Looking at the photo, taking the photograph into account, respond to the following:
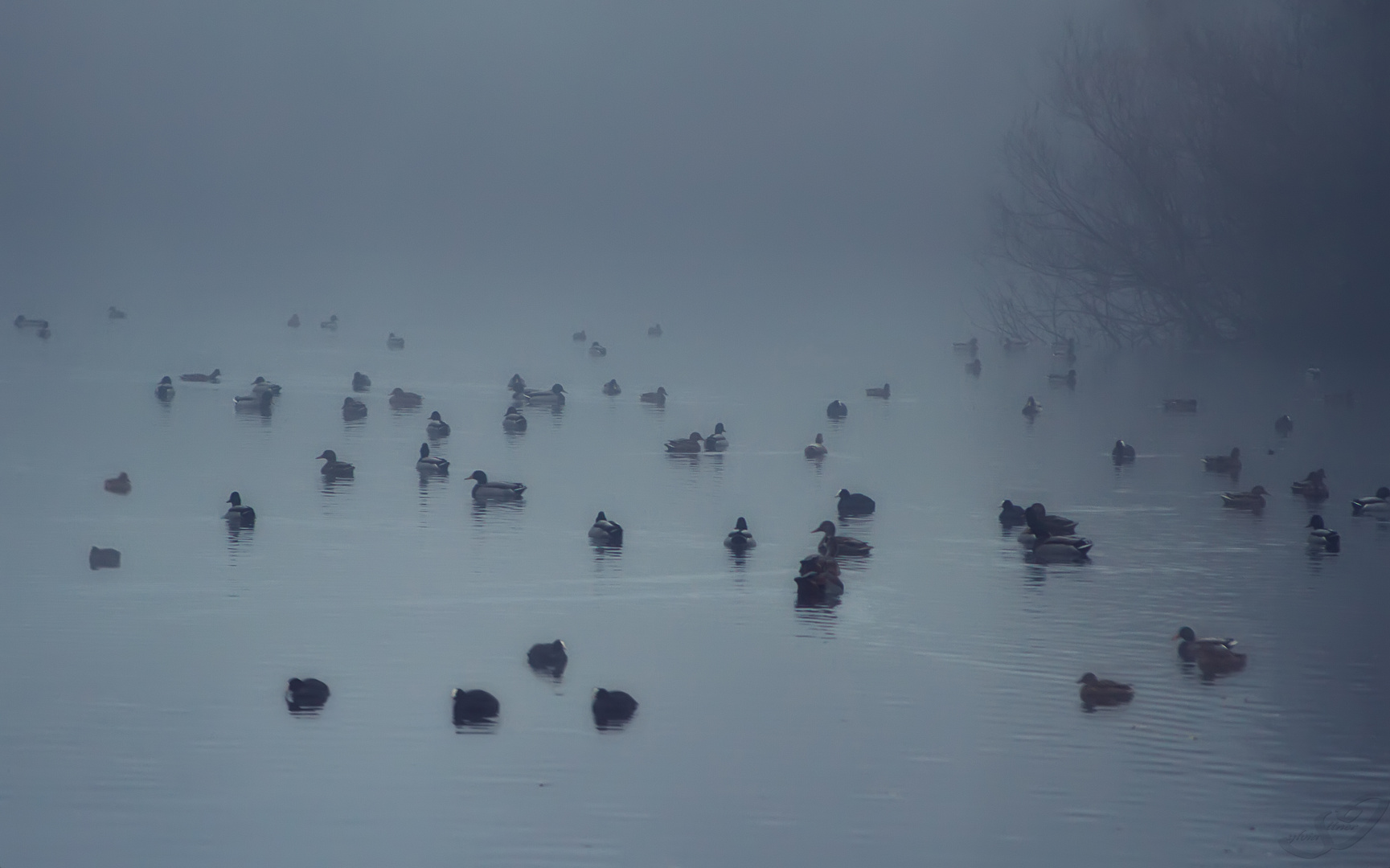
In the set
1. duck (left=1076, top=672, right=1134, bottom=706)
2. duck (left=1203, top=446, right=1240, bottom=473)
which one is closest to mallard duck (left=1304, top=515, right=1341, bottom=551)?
duck (left=1203, top=446, right=1240, bottom=473)

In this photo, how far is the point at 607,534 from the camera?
726 inches

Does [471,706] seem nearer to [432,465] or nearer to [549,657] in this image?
[549,657]

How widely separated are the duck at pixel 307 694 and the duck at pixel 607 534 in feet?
21.3

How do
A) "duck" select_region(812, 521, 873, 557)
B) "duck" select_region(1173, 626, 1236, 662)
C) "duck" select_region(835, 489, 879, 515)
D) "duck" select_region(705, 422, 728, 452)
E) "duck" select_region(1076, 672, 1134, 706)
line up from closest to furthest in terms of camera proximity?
"duck" select_region(1076, 672, 1134, 706)
"duck" select_region(1173, 626, 1236, 662)
"duck" select_region(812, 521, 873, 557)
"duck" select_region(835, 489, 879, 515)
"duck" select_region(705, 422, 728, 452)

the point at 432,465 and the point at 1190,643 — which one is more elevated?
the point at 432,465

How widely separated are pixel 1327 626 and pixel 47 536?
1290cm

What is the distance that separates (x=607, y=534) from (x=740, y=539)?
4.70 feet

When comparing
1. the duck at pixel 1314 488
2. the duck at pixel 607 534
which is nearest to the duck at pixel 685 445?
the duck at pixel 607 534

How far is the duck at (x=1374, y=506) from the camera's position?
71.2 feet

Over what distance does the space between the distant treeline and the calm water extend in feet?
49.7

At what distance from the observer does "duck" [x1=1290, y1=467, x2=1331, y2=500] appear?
75.3 ft

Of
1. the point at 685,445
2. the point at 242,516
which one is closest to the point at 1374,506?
the point at 685,445

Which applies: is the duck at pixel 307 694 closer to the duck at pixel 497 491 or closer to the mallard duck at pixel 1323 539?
the duck at pixel 497 491

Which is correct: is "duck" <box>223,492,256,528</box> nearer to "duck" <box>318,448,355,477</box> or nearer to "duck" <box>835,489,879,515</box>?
"duck" <box>318,448,355,477</box>
